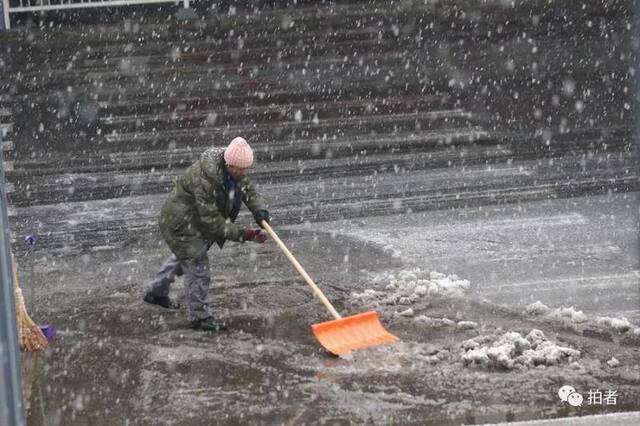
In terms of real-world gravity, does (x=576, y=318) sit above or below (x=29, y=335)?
below

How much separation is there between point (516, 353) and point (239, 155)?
2.30 metres

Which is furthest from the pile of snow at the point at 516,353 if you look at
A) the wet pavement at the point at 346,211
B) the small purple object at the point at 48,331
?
the small purple object at the point at 48,331

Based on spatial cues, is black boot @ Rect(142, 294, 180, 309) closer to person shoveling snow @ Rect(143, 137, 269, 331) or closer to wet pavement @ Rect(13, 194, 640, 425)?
wet pavement @ Rect(13, 194, 640, 425)

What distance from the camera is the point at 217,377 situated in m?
7.80

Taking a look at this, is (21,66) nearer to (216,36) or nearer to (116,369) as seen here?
(216,36)

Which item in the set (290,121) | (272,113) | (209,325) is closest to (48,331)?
(209,325)

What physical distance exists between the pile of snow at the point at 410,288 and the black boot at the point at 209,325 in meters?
1.16

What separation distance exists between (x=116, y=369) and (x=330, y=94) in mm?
9415

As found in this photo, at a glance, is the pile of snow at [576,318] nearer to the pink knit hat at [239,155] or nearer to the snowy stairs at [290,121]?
the pink knit hat at [239,155]

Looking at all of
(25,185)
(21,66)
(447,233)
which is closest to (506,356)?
(447,233)

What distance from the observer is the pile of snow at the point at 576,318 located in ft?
27.7

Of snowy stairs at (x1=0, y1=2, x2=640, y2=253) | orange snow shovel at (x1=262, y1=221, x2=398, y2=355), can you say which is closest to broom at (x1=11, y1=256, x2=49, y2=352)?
orange snow shovel at (x1=262, y1=221, x2=398, y2=355)

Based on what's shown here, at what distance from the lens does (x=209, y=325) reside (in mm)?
8617

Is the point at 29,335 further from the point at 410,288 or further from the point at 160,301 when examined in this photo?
the point at 410,288
